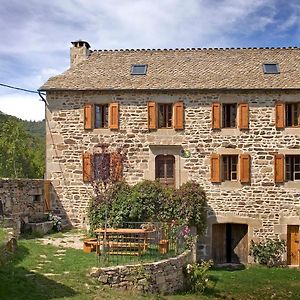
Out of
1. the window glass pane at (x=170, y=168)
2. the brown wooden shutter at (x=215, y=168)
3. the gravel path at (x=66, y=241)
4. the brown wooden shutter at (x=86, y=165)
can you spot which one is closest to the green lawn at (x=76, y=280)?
the gravel path at (x=66, y=241)

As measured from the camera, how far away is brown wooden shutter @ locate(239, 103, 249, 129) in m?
19.6

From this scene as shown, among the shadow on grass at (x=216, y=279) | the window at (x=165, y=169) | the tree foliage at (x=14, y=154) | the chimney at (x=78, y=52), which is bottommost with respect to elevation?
the shadow on grass at (x=216, y=279)

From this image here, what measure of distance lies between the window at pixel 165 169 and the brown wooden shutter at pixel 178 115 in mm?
1408

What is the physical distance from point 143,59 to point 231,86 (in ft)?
16.1

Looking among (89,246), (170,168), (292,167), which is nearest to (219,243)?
(170,168)

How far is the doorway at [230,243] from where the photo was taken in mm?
19956

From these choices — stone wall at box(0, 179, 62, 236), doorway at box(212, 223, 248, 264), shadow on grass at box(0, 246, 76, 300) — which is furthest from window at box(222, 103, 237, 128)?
shadow on grass at box(0, 246, 76, 300)

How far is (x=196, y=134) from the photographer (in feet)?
65.3

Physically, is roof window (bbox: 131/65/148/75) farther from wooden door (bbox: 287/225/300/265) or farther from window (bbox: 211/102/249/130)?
wooden door (bbox: 287/225/300/265)

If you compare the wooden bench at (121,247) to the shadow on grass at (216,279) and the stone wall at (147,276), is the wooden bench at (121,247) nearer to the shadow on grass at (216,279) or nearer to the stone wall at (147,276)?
the stone wall at (147,276)

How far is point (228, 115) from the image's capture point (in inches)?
790

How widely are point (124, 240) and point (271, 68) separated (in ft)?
35.3

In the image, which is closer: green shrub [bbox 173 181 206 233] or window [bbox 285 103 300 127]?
green shrub [bbox 173 181 206 233]

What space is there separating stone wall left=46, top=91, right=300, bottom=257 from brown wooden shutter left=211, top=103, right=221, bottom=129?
0.20 meters
